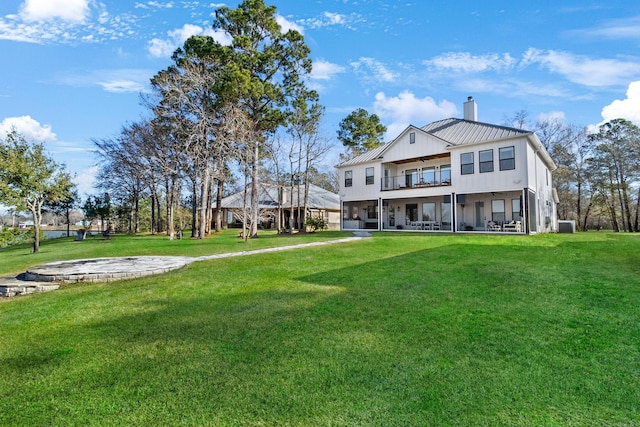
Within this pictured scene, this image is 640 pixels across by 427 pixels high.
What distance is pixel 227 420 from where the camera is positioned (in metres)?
2.21

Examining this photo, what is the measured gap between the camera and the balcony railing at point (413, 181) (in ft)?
65.8


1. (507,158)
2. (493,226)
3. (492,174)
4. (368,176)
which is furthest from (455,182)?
(368,176)

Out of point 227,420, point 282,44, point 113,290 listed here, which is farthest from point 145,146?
point 227,420

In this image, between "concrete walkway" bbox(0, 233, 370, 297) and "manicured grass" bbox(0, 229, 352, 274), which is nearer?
"concrete walkway" bbox(0, 233, 370, 297)

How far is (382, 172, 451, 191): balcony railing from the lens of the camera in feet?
65.8

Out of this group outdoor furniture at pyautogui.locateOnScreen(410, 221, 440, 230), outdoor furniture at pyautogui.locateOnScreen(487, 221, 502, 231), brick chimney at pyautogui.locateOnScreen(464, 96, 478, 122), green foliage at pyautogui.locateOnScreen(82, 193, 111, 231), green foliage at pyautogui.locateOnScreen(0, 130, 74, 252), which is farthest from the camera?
green foliage at pyautogui.locateOnScreen(82, 193, 111, 231)

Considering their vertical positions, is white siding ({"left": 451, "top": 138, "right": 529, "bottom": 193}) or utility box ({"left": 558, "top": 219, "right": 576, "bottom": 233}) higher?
white siding ({"left": 451, "top": 138, "right": 529, "bottom": 193})

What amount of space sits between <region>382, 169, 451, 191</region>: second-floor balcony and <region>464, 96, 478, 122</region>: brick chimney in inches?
175

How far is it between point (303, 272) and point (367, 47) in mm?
12968

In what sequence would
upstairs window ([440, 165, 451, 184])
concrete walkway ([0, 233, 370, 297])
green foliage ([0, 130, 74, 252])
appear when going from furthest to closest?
1. upstairs window ([440, 165, 451, 184])
2. green foliage ([0, 130, 74, 252])
3. concrete walkway ([0, 233, 370, 297])

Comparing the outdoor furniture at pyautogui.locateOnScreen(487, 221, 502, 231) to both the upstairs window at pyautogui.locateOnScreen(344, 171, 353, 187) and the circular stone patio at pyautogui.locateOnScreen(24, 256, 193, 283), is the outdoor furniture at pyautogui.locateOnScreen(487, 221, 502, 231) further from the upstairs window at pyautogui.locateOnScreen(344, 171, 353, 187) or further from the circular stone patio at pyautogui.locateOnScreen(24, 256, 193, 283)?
the circular stone patio at pyautogui.locateOnScreen(24, 256, 193, 283)

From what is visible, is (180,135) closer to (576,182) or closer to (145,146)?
(145,146)

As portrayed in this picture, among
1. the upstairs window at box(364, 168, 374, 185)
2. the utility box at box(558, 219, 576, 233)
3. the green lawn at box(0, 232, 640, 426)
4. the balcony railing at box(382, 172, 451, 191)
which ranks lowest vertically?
the green lawn at box(0, 232, 640, 426)

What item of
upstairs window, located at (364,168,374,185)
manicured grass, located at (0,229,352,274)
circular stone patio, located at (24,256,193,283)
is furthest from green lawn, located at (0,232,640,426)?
upstairs window, located at (364,168,374,185)
